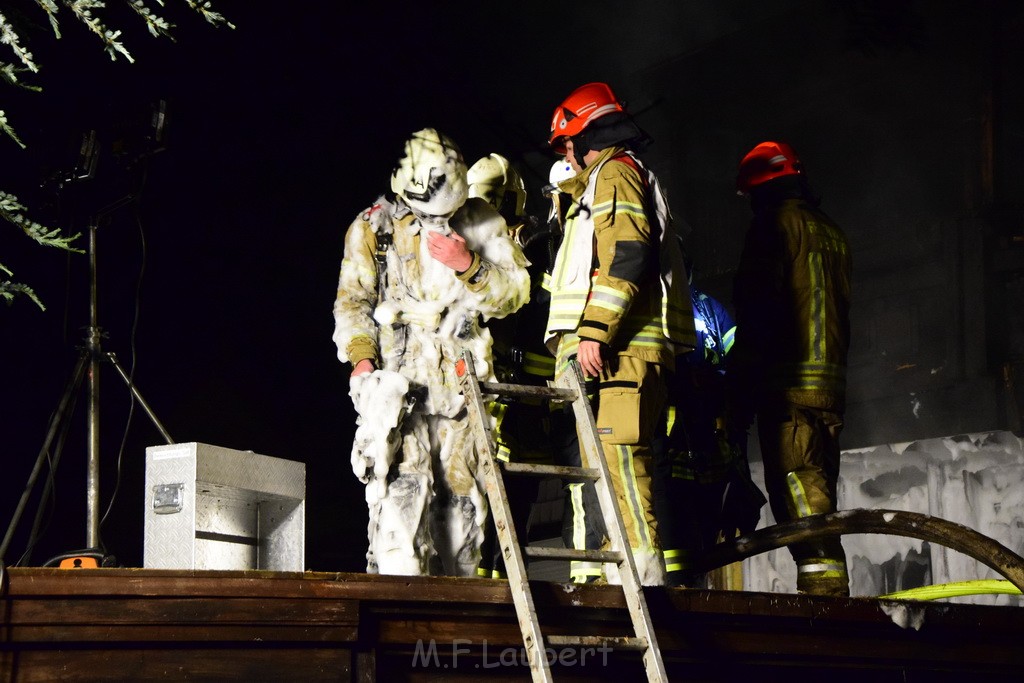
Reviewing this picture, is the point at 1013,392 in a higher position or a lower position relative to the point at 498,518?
higher

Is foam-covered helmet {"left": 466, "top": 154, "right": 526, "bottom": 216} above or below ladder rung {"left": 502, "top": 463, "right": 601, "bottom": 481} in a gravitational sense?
above

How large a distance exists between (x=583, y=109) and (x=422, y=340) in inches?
39.8

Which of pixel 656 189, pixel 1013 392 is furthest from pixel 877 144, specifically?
pixel 656 189

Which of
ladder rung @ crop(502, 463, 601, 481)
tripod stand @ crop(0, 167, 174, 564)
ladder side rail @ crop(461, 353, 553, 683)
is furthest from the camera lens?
tripod stand @ crop(0, 167, 174, 564)

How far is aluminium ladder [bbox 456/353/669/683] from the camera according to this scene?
3.33 meters

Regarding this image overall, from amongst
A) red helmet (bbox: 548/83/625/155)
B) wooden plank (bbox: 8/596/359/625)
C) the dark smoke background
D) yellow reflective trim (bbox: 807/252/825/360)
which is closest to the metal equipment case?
wooden plank (bbox: 8/596/359/625)

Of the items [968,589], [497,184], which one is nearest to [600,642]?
[968,589]

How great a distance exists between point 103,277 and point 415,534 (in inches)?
76.1

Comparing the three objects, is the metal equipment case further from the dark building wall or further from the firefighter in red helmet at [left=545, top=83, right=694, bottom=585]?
the dark building wall

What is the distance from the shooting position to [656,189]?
4.43 meters

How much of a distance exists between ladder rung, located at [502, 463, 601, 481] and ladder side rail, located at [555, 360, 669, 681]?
0.03m

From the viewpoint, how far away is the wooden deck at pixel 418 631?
3.06 metres

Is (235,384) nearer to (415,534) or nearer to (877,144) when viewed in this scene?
(415,534)

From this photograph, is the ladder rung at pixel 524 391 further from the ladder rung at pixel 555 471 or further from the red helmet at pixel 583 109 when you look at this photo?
the red helmet at pixel 583 109
